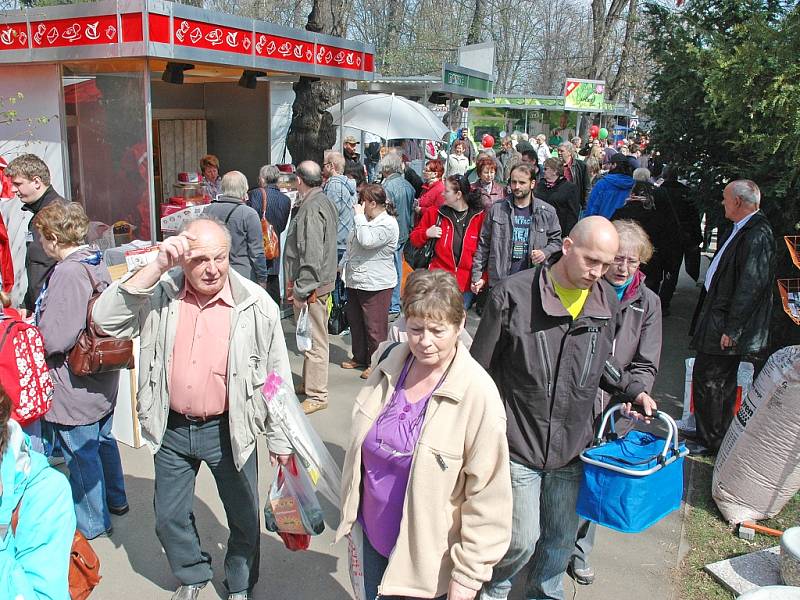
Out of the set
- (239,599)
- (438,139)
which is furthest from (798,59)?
(438,139)

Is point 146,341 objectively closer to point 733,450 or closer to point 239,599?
point 239,599

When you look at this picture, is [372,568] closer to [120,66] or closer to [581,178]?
[120,66]

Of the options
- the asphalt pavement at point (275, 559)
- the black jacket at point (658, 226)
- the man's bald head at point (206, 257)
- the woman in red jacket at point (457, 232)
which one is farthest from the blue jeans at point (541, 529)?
the black jacket at point (658, 226)

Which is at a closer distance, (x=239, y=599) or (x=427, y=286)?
(x=427, y=286)

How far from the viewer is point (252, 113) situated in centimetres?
1041

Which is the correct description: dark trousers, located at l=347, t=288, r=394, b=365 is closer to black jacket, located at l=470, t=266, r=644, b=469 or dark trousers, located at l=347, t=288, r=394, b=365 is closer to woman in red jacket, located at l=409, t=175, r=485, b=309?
woman in red jacket, located at l=409, t=175, r=485, b=309

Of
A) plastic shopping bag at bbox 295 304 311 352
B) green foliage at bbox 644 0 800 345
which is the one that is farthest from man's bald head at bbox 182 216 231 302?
green foliage at bbox 644 0 800 345

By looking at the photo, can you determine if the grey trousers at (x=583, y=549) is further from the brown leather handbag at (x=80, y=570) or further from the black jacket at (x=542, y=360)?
the brown leather handbag at (x=80, y=570)

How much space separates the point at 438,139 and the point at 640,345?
9262mm

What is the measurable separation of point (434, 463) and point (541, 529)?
106cm

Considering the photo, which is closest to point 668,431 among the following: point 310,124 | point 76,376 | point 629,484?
point 629,484

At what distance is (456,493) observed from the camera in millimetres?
2527

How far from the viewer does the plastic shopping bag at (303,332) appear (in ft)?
18.4

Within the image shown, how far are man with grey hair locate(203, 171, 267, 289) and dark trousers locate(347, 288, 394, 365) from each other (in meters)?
0.95
